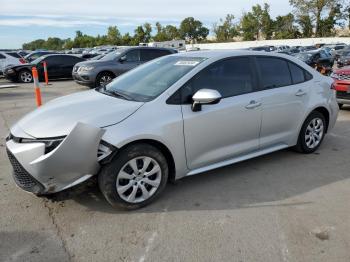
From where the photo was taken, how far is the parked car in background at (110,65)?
13102 millimetres

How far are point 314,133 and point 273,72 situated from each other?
130cm

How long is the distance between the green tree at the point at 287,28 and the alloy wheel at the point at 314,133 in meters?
81.3

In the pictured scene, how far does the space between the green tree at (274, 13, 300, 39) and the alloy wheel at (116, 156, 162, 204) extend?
83.8 m

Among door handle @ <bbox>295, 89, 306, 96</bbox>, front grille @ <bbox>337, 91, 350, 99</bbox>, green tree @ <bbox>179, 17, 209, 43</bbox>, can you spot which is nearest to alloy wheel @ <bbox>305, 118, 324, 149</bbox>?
door handle @ <bbox>295, 89, 306, 96</bbox>

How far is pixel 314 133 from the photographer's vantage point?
18.0ft

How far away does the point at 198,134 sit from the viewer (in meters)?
4.00

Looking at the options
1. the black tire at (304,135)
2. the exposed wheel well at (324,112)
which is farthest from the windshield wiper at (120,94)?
the exposed wheel well at (324,112)

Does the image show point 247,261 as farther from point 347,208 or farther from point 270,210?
point 347,208

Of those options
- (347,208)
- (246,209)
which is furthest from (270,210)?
(347,208)

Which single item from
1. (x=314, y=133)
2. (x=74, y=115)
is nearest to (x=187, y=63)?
(x=74, y=115)

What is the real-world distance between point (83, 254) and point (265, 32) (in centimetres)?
9029

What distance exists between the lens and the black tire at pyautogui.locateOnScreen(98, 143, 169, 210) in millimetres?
3508

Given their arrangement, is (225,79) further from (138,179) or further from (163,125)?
(138,179)

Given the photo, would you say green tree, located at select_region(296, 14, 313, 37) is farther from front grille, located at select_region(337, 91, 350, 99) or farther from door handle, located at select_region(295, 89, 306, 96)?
door handle, located at select_region(295, 89, 306, 96)
